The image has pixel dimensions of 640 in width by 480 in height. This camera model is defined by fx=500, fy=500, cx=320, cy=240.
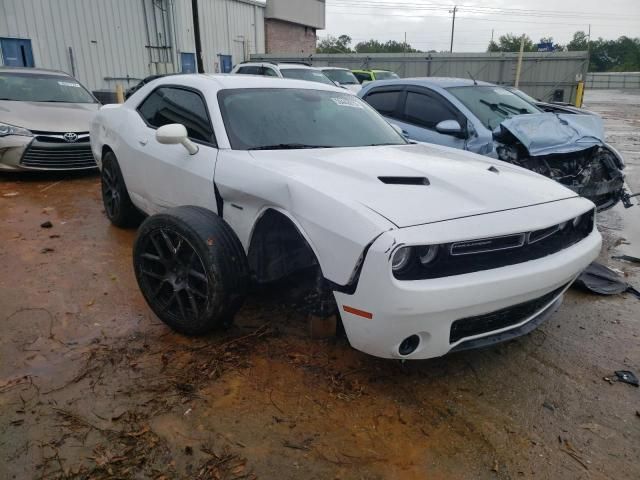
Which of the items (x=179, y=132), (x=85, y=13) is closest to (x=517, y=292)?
(x=179, y=132)

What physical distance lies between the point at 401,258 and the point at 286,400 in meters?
0.96

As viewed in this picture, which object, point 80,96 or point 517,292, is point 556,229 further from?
point 80,96

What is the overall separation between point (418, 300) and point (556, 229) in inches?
43.7

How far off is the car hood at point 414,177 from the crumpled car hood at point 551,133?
1.99m

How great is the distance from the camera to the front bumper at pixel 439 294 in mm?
2191

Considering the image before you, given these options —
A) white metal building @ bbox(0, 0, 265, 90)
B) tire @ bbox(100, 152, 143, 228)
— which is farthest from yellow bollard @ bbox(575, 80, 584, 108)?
tire @ bbox(100, 152, 143, 228)

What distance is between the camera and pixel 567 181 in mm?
5250

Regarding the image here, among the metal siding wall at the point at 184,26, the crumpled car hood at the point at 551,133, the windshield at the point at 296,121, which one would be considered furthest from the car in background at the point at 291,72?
the metal siding wall at the point at 184,26

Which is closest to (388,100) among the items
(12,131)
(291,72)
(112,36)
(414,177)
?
(414,177)

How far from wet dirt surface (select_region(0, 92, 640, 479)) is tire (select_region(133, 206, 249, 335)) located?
7.7 inches

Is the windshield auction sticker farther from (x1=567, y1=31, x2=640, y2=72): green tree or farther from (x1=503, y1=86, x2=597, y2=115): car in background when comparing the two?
(x1=567, y1=31, x2=640, y2=72): green tree

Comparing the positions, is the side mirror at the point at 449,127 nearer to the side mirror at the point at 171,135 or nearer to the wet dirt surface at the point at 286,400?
the wet dirt surface at the point at 286,400

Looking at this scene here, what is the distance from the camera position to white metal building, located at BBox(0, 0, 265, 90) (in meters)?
16.0

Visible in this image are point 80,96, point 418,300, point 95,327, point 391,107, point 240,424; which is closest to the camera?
point 418,300
